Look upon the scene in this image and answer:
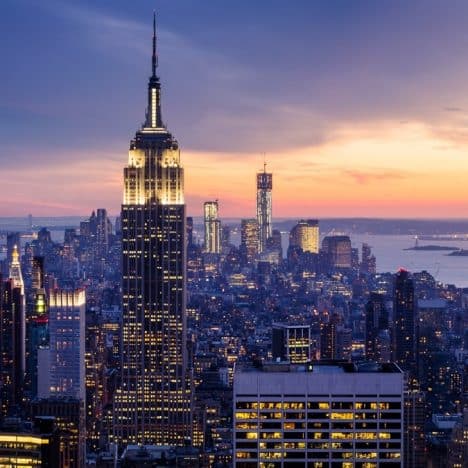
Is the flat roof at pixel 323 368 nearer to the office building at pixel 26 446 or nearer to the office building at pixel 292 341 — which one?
the office building at pixel 26 446

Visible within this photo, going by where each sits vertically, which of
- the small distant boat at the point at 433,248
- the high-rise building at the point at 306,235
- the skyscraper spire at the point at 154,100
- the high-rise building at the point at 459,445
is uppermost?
the skyscraper spire at the point at 154,100

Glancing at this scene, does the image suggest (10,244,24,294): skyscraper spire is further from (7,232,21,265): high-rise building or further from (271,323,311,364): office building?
(271,323,311,364): office building

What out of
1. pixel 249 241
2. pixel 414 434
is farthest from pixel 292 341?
pixel 249 241

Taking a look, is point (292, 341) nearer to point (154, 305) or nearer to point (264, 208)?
point (154, 305)

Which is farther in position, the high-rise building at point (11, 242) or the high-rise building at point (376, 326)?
the high-rise building at point (11, 242)

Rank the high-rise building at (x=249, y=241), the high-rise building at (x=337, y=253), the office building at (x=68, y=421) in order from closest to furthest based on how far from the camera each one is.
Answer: the office building at (x=68, y=421)
the high-rise building at (x=337, y=253)
the high-rise building at (x=249, y=241)

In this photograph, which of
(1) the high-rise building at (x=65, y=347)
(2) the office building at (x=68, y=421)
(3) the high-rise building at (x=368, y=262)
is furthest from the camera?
(3) the high-rise building at (x=368, y=262)

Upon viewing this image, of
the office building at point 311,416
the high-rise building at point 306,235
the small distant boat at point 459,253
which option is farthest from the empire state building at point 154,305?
the high-rise building at point 306,235
